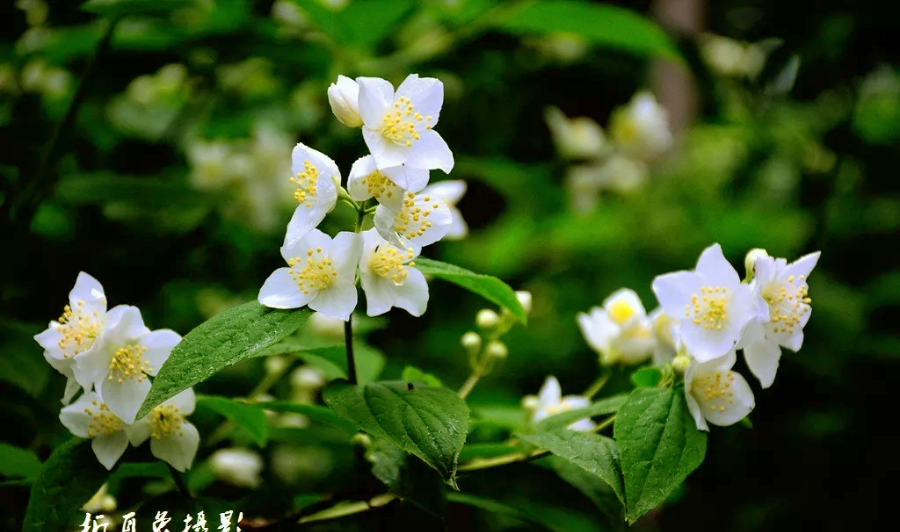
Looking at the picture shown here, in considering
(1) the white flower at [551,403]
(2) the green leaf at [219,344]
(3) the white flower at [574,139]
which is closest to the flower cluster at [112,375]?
(2) the green leaf at [219,344]

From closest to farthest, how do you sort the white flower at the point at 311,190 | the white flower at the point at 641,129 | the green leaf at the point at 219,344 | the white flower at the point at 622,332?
the green leaf at the point at 219,344, the white flower at the point at 311,190, the white flower at the point at 622,332, the white flower at the point at 641,129

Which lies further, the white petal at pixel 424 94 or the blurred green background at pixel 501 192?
the blurred green background at pixel 501 192

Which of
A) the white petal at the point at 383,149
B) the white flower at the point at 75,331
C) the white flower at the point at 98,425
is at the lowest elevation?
the white flower at the point at 98,425

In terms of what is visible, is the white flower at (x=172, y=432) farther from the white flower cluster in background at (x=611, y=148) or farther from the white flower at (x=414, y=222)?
the white flower cluster in background at (x=611, y=148)

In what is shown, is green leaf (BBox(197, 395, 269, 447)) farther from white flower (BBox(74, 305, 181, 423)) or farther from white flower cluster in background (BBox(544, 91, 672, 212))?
white flower cluster in background (BBox(544, 91, 672, 212))

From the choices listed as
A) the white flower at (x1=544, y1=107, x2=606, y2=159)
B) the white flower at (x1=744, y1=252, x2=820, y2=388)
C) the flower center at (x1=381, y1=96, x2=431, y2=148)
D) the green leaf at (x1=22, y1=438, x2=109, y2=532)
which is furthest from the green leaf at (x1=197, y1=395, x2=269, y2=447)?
the white flower at (x1=544, y1=107, x2=606, y2=159)

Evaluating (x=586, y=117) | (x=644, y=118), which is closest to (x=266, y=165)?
(x=644, y=118)

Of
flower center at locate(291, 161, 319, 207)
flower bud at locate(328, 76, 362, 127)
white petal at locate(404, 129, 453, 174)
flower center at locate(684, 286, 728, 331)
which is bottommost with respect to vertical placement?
flower center at locate(684, 286, 728, 331)
